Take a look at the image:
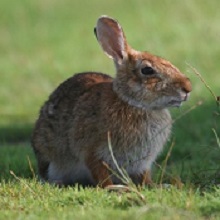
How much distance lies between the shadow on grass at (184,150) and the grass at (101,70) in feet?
0.04

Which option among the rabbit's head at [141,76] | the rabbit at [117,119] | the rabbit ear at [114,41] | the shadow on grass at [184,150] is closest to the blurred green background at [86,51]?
the shadow on grass at [184,150]

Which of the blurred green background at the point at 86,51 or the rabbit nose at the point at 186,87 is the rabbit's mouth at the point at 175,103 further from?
the blurred green background at the point at 86,51

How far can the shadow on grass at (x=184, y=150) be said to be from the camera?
24.8 feet

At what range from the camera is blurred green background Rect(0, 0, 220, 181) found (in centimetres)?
1062

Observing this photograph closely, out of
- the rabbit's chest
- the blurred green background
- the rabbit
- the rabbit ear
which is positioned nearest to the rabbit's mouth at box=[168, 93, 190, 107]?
the rabbit

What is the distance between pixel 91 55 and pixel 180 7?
347 centimetres

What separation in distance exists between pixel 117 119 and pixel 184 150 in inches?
98.6

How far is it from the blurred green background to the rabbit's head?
113 centimetres

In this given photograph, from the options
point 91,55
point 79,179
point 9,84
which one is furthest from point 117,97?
point 91,55

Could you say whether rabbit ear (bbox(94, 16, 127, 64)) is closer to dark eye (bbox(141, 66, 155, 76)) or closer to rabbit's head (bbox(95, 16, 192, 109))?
rabbit's head (bbox(95, 16, 192, 109))

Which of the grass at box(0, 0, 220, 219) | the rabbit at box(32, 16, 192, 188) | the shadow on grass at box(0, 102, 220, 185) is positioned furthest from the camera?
the shadow on grass at box(0, 102, 220, 185)

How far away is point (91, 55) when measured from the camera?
16.6m

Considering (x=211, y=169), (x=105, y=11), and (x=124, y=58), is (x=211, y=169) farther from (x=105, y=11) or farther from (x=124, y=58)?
(x=105, y=11)

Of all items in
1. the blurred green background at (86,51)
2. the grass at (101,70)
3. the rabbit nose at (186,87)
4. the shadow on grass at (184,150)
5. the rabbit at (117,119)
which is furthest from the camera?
the blurred green background at (86,51)
